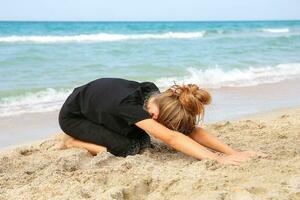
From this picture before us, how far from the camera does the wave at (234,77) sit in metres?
8.85

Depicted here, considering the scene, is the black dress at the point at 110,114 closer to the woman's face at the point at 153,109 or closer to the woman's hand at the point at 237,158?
the woman's face at the point at 153,109

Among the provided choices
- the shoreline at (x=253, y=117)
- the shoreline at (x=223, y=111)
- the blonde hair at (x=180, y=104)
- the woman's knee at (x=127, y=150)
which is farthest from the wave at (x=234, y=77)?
the blonde hair at (x=180, y=104)

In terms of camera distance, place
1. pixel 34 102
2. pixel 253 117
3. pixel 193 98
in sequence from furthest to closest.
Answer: pixel 34 102, pixel 253 117, pixel 193 98

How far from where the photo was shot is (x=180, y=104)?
3.43m

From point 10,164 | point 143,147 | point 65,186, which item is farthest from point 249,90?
point 65,186

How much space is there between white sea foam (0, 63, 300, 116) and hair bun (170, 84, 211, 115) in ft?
10.6

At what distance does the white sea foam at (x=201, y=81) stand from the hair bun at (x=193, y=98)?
323 cm

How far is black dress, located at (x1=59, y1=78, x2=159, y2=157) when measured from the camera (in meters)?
3.53

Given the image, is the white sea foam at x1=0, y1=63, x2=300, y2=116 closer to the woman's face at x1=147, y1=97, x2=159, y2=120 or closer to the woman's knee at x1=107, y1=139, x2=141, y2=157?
the woman's knee at x1=107, y1=139, x2=141, y2=157

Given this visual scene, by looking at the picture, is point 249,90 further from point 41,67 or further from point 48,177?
point 48,177

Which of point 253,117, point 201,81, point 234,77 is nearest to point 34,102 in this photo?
point 253,117

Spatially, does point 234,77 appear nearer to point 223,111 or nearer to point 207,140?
point 223,111

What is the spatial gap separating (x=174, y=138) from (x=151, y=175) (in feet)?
1.54

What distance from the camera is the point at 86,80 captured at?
8.63 m
